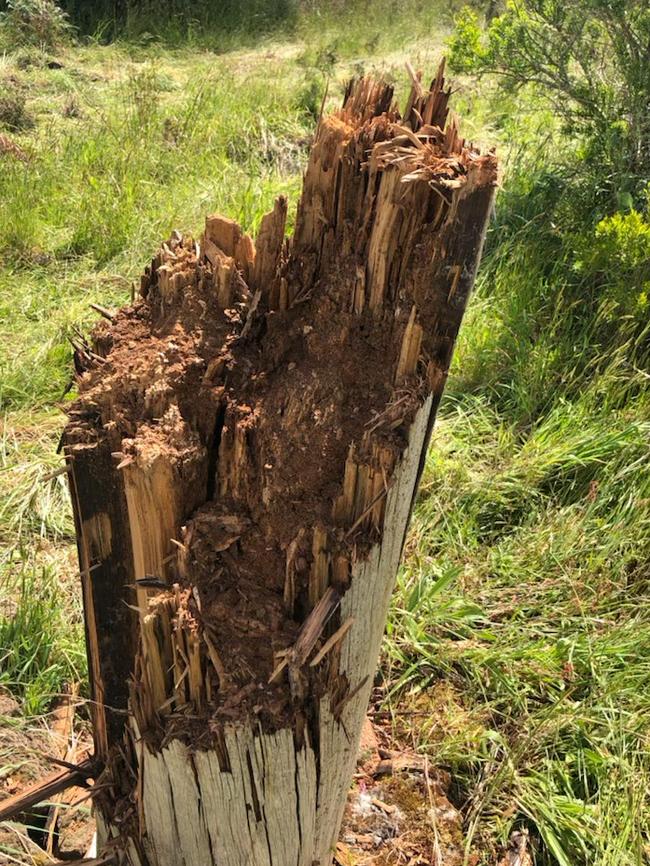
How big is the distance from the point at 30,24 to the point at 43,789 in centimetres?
902

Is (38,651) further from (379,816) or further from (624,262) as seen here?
(624,262)

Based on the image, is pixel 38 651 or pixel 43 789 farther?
pixel 38 651

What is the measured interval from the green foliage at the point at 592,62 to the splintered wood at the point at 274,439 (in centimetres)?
315

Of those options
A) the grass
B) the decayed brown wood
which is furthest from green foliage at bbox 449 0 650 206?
the decayed brown wood

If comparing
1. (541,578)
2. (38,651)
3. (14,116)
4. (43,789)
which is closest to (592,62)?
(541,578)

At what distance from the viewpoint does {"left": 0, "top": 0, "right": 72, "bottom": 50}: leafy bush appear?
8.27 metres

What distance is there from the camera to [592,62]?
438 cm

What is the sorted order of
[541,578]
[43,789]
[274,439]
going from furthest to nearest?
[541,578] → [43,789] → [274,439]

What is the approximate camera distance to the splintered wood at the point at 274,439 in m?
1.19

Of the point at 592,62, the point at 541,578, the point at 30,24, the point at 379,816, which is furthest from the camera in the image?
the point at 30,24

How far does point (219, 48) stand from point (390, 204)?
9.88 metres

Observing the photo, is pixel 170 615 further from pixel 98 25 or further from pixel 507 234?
pixel 98 25

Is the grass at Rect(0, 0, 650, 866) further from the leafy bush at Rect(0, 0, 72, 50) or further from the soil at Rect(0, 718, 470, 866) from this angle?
the leafy bush at Rect(0, 0, 72, 50)

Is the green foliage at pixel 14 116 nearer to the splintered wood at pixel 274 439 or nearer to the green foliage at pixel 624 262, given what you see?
the green foliage at pixel 624 262
